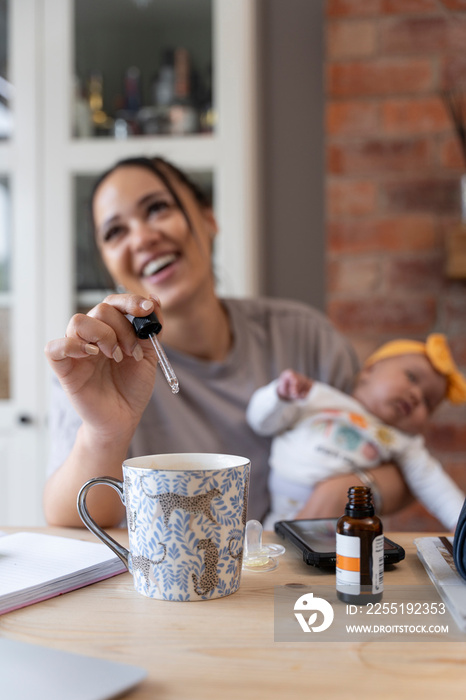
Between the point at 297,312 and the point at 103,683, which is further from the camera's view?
the point at 297,312

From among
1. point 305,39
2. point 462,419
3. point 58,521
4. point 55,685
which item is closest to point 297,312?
point 462,419

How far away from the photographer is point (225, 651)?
0.44 m

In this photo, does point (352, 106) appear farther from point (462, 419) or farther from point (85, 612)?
point (85, 612)

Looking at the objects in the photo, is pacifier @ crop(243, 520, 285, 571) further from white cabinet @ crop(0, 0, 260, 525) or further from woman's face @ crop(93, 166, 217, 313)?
white cabinet @ crop(0, 0, 260, 525)

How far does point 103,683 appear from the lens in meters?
0.39

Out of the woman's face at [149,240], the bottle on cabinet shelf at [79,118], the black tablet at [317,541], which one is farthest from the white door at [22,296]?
the black tablet at [317,541]

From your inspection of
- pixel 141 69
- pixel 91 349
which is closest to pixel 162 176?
pixel 91 349

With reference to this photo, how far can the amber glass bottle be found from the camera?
52cm

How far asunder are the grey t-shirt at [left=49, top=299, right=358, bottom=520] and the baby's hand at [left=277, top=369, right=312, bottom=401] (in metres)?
0.11

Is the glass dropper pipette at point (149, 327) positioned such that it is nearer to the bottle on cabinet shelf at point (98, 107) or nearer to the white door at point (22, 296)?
the white door at point (22, 296)

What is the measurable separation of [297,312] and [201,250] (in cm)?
28

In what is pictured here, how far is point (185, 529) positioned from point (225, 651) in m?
0.11

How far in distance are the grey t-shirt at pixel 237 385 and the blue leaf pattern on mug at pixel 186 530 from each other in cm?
50

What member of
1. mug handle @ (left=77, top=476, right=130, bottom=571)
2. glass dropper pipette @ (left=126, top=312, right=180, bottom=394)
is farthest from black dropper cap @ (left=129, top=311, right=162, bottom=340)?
mug handle @ (left=77, top=476, right=130, bottom=571)
